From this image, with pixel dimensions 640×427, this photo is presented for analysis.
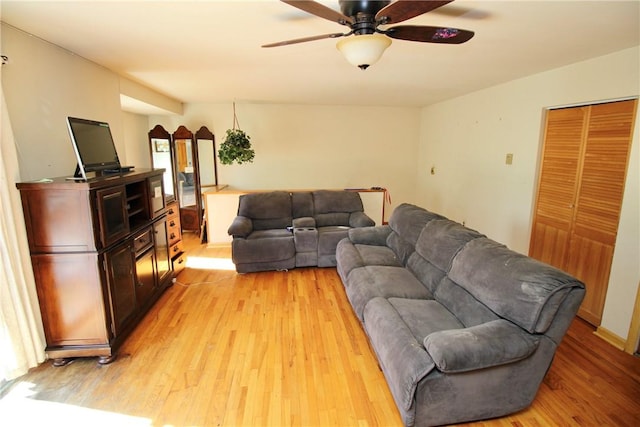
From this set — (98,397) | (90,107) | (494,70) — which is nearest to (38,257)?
(98,397)

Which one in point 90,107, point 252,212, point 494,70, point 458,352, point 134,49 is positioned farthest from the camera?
point 252,212

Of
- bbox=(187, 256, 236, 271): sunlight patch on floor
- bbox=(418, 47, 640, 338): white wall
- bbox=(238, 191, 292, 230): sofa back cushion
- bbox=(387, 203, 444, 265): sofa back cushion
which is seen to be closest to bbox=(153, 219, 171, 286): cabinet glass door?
bbox=(187, 256, 236, 271): sunlight patch on floor

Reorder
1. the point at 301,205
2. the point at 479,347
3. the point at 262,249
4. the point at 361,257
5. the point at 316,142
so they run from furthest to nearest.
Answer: the point at 316,142, the point at 301,205, the point at 262,249, the point at 361,257, the point at 479,347

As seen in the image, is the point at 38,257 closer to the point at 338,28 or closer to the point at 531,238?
the point at 338,28

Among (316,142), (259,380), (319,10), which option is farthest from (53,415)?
(316,142)

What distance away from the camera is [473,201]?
4430mm

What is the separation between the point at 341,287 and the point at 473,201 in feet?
7.73

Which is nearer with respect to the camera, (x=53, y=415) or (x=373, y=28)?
(x=373, y=28)

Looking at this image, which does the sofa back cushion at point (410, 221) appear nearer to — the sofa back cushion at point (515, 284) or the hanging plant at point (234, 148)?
the sofa back cushion at point (515, 284)

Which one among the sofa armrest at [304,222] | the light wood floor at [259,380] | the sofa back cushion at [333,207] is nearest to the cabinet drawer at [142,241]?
the light wood floor at [259,380]

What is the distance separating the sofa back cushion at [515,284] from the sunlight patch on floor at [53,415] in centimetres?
207

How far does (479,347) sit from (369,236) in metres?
2.01

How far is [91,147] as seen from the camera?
238 centimetres

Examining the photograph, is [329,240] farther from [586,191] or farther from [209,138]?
[209,138]
